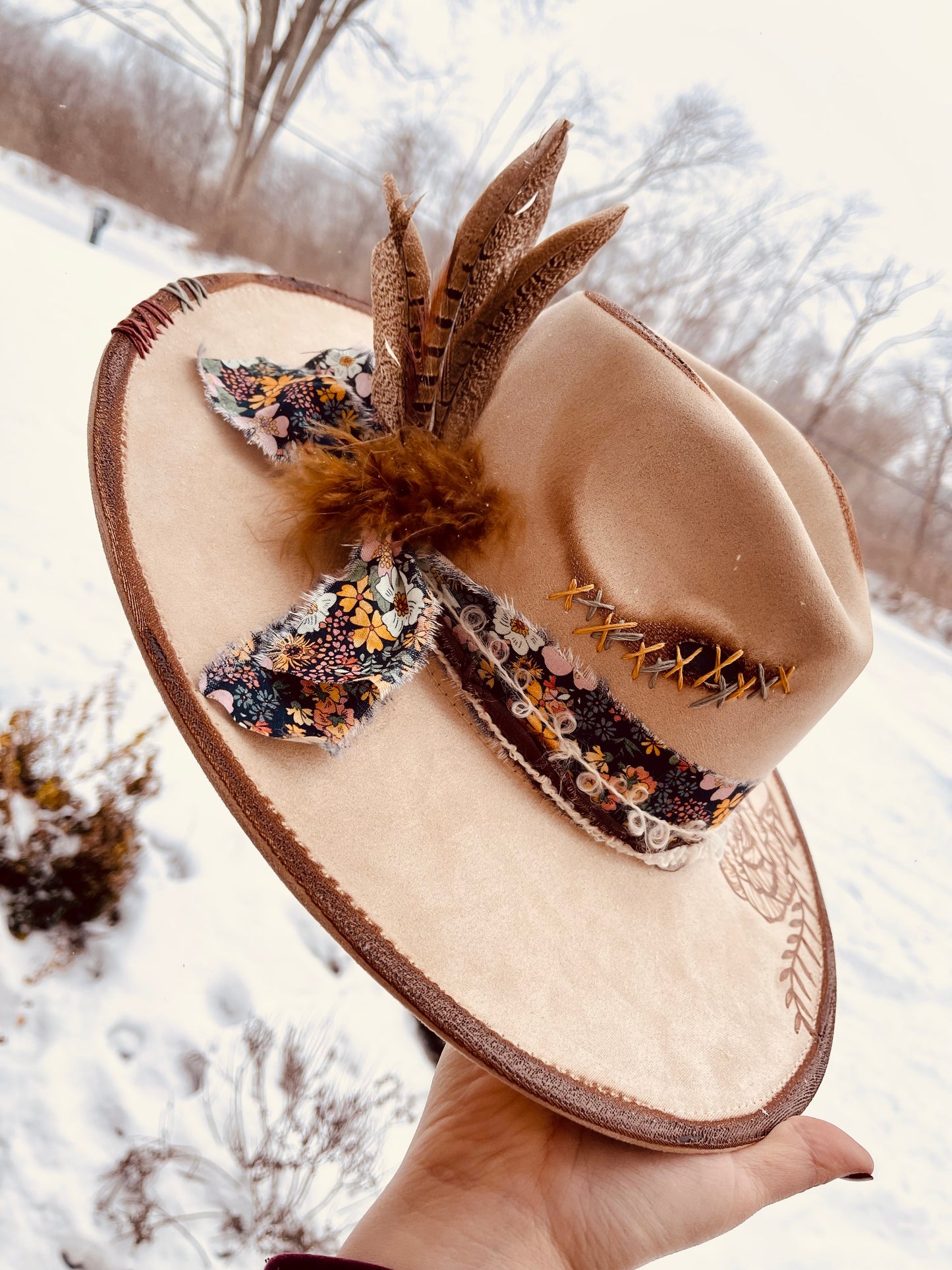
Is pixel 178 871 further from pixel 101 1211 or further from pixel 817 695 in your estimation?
pixel 817 695

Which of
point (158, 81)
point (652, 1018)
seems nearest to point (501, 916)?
point (652, 1018)

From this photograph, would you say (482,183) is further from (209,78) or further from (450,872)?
(450,872)

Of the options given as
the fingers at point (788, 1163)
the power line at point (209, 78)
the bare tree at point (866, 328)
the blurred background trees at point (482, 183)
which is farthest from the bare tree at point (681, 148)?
the fingers at point (788, 1163)

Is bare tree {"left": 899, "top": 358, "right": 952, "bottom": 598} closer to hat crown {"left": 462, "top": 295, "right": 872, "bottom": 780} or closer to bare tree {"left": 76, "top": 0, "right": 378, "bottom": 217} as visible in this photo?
hat crown {"left": 462, "top": 295, "right": 872, "bottom": 780}

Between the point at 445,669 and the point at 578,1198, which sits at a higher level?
the point at 445,669

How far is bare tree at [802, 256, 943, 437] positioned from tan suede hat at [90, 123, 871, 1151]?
932mm

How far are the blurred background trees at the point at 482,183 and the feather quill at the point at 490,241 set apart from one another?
1133mm

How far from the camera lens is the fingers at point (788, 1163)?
939 millimetres

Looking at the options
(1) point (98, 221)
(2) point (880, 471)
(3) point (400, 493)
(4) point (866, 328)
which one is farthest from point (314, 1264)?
(1) point (98, 221)

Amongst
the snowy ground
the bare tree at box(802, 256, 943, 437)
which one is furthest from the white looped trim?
the bare tree at box(802, 256, 943, 437)

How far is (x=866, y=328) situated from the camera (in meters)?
1.73

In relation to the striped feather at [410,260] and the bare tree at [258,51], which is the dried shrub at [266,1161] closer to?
the striped feather at [410,260]

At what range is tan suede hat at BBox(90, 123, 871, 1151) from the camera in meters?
0.76

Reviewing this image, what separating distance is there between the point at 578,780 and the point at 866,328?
4.80ft
